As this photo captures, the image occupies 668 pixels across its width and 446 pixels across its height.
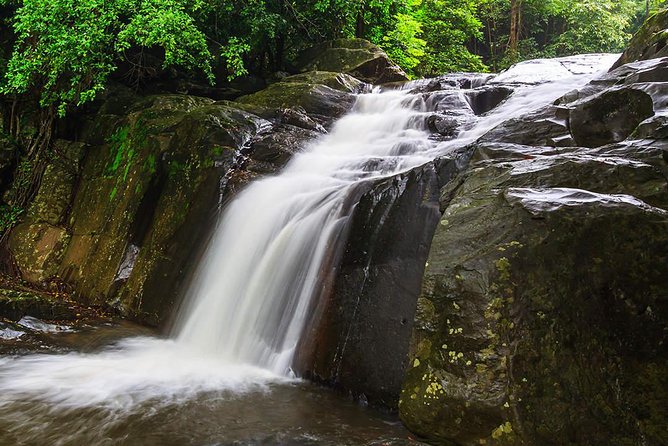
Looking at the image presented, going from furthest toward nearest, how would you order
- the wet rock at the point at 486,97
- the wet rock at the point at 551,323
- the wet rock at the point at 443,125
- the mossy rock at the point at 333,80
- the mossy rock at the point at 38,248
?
1. the mossy rock at the point at 333,80
2. the wet rock at the point at 486,97
3. the mossy rock at the point at 38,248
4. the wet rock at the point at 443,125
5. the wet rock at the point at 551,323

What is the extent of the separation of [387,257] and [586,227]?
1.84m

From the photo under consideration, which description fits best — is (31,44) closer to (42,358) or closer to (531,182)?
(42,358)

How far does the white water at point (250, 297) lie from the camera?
389 centimetres

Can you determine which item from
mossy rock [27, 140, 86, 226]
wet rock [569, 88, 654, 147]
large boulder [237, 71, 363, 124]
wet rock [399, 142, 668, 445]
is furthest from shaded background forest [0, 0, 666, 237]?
wet rock [399, 142, 668, 445]

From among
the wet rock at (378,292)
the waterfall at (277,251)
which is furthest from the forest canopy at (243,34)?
the wet rock at (378,292)

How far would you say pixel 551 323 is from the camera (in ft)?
7.66

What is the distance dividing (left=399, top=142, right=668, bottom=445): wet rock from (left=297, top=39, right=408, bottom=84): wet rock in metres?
8.55

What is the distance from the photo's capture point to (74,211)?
829 centimetres

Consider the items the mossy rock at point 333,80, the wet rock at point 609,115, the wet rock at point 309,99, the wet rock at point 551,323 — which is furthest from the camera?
the mossy rock at point 333,80

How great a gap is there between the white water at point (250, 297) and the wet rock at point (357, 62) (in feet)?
13.2

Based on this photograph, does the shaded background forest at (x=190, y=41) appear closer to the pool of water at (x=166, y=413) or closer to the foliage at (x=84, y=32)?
the foliage at (x=84, y=32)

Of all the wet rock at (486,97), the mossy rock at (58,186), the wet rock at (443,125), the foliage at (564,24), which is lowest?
the mossy rock at (58,186)

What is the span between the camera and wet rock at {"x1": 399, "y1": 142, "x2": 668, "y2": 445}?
7.31 feet

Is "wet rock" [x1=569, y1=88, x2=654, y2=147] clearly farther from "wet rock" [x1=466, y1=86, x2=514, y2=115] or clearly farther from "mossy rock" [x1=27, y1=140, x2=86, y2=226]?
"mossy rock" [x1=27, y1=140, x2=86, y2=226]
